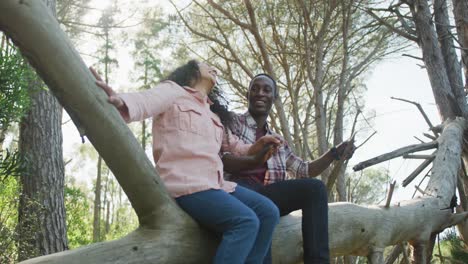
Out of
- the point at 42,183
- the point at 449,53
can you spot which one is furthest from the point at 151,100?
the point at 449,53

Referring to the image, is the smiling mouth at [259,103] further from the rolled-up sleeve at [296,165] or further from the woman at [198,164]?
the woman at [198,164]

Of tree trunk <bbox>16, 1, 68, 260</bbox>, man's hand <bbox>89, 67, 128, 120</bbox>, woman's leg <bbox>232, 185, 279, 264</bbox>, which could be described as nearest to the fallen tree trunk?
man's hand <bbox>89, 67, 128, 120</bbox>

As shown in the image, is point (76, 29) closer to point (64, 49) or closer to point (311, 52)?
point (311, 52)

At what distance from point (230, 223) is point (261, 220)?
24 cm

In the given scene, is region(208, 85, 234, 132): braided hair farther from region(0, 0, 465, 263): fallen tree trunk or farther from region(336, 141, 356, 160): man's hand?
region(336, 141, 356, 160): man's hand

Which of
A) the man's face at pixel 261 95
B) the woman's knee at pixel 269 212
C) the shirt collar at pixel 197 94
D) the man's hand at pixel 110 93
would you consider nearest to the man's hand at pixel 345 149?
the man's face at pixel 261 95

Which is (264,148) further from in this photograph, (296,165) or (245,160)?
(296,165)

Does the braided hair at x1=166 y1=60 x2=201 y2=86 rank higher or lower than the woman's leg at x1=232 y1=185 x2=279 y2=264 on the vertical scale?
higher

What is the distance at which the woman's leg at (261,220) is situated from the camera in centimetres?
223

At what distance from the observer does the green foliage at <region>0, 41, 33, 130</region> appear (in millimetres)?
3434

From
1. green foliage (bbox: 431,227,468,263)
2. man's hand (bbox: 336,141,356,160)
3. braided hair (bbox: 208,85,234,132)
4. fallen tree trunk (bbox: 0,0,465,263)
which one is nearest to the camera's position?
fallen tree trunk (bbox: 0,0,465,263)

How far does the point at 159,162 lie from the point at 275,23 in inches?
259

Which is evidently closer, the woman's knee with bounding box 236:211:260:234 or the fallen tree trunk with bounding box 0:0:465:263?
the fallen tree trunk with bounding box 0:0:465:263

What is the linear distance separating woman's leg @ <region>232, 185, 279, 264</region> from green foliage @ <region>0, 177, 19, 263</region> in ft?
9.74
